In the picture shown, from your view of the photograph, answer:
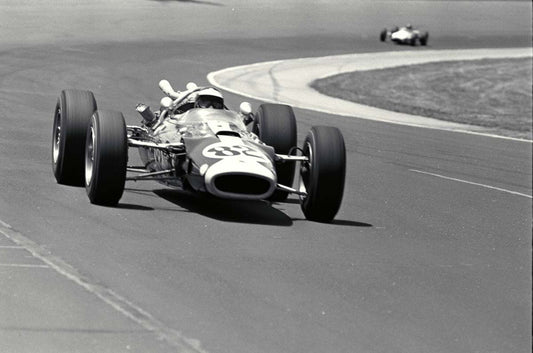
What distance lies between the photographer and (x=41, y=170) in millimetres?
14359

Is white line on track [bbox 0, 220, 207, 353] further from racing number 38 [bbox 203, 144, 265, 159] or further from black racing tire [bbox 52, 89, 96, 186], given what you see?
black racing tire [bbox 52, 89, 96, 186]

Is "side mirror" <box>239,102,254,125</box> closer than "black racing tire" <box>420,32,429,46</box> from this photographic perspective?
Yes

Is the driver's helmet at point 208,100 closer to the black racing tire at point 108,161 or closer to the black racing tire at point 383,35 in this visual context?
the black racing tire at point 108,161

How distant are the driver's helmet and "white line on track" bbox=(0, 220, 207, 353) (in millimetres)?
3233

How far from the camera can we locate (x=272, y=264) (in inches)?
404

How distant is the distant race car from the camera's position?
1858 inches

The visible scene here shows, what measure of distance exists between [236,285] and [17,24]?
95.5 ft

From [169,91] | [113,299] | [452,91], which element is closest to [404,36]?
[452,91]

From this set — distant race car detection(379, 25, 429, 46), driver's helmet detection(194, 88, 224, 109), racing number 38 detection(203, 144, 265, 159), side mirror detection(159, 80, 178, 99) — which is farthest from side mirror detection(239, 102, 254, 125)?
distant race car detection(379, 25, 429, 46)

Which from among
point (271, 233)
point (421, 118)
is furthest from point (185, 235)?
point (421, 118)

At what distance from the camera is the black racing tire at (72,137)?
13141 millimetres

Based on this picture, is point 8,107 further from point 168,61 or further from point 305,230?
point 168,61

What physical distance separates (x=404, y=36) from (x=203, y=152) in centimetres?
3590

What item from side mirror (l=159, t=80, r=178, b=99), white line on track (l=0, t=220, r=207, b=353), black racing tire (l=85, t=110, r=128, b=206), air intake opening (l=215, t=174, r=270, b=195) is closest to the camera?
white line on track (l=0, t=220, r=207, b=353)
